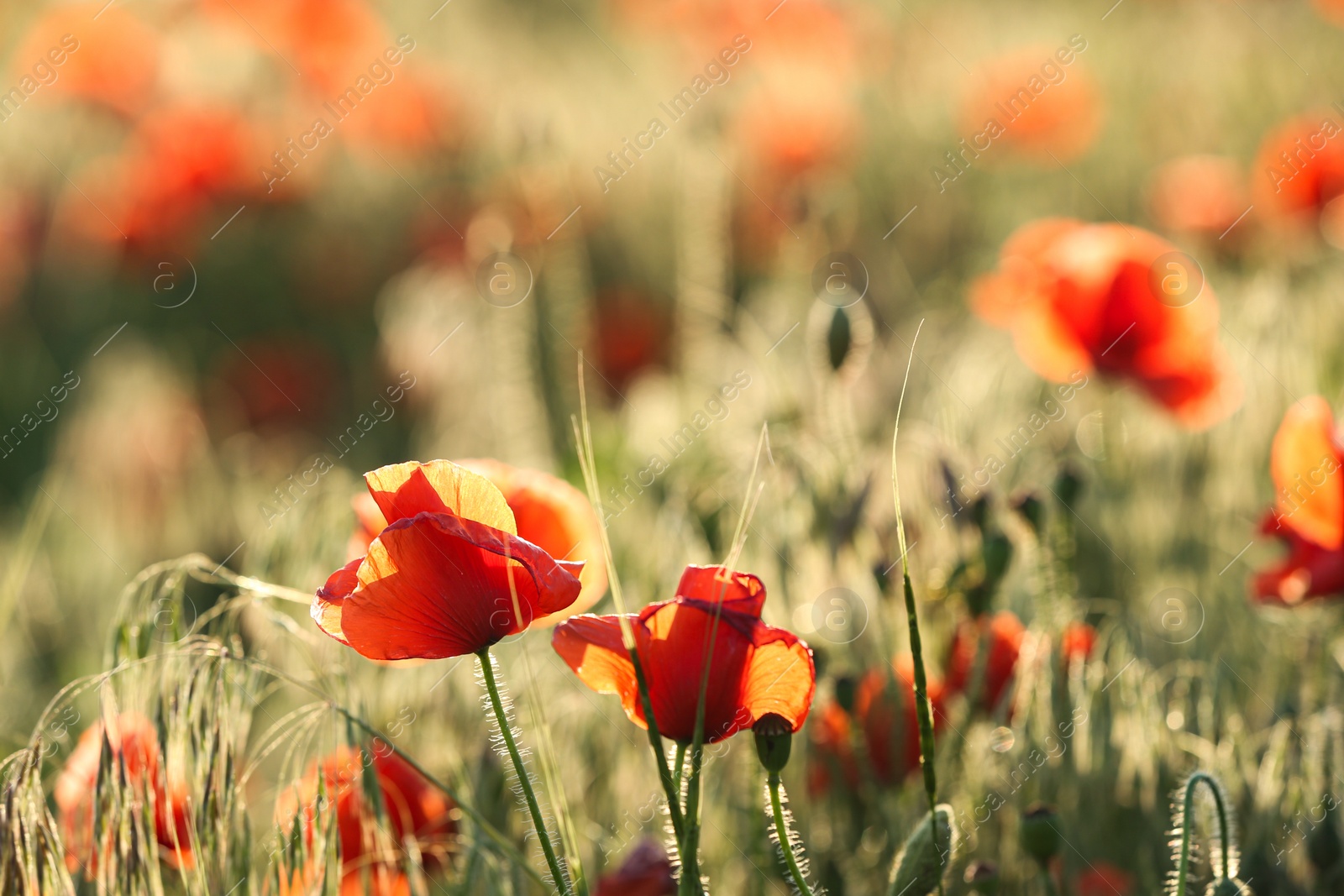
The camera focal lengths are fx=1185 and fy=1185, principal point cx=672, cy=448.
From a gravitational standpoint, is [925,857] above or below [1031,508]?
below

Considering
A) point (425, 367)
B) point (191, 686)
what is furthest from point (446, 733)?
point (425, 367)

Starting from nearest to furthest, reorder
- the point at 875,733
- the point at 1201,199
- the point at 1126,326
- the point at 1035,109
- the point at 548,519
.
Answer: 1. the point at 548,519
2. the point at 875,733
3. the point at 1126,326
4. the point at 1201,199
5. the point at 1035,109

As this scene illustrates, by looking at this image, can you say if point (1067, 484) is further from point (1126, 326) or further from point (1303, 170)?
point (1303, 170)

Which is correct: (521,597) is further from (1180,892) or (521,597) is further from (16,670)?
(16,670)

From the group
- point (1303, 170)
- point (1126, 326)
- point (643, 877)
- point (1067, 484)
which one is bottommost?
point (643, 877)

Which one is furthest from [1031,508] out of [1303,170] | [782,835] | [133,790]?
[1303,170]

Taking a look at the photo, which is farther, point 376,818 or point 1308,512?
point 1308,512
